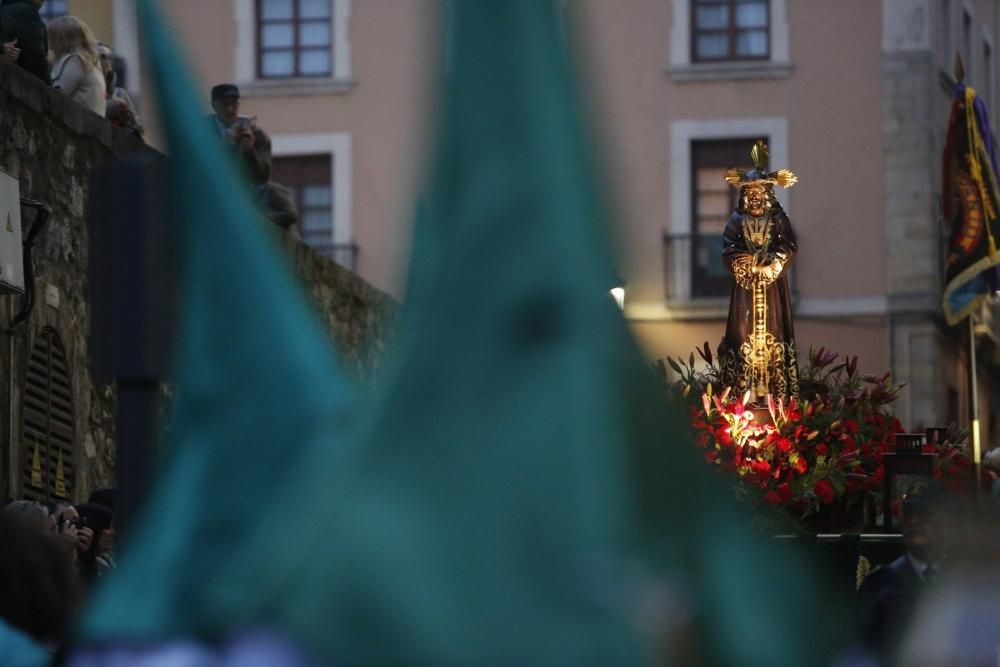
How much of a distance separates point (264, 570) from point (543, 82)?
714 mm

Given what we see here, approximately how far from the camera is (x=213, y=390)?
12.0ft

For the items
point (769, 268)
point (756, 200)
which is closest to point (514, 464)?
point (769, 268)

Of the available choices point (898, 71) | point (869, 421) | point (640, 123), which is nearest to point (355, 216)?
point (640, 123)

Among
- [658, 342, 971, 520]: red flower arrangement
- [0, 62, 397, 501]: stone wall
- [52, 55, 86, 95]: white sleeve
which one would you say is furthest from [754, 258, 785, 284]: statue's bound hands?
[52, 55, 86, 95]: white sleeve

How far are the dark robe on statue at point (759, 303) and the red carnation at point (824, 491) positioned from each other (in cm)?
118

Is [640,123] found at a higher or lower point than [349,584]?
higher

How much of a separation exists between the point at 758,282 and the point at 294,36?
77.5 feet

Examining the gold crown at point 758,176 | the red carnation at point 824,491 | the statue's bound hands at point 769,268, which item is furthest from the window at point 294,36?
the red carnation at point 824,491

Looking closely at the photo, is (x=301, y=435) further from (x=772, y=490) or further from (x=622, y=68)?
(x=622, y=68)

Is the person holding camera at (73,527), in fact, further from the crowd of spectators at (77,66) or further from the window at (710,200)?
the window at (710,200)

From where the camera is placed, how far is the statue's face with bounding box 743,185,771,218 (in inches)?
471

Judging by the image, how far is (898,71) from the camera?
33156 mm

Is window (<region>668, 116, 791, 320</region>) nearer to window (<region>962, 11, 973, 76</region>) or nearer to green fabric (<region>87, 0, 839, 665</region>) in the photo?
window (<region>962, 11, 973, 76</region>)

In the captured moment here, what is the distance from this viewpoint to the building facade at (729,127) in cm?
3278
